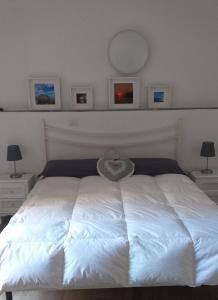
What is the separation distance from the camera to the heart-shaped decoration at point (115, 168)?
3.15 meters

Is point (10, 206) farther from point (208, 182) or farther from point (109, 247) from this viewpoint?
point (208, 182)

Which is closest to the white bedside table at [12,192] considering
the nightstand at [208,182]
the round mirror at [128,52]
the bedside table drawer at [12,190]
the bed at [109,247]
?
the bedside table drawer at [12,190]

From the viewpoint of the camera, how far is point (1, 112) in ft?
11.5

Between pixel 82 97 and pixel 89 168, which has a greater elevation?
pixel 82 97

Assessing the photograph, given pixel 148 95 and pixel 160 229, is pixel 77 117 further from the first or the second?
pixel 160 229

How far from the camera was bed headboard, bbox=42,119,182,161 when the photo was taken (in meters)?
3.57

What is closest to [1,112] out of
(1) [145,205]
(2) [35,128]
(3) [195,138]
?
(2) [35,128]

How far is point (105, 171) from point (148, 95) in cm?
109

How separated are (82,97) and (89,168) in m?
0.87

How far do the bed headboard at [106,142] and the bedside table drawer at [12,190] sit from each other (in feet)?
1.52

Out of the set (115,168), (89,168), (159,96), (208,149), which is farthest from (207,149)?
(89,168)

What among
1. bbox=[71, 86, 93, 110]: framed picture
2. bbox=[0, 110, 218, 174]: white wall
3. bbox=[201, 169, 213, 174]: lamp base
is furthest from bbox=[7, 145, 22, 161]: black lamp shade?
bbox=[201, 169, 213, 174]: lamp base

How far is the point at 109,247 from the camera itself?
1895mm

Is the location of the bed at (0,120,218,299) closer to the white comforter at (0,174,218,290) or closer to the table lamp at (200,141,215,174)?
the white comforter at (0,174,218,290)
